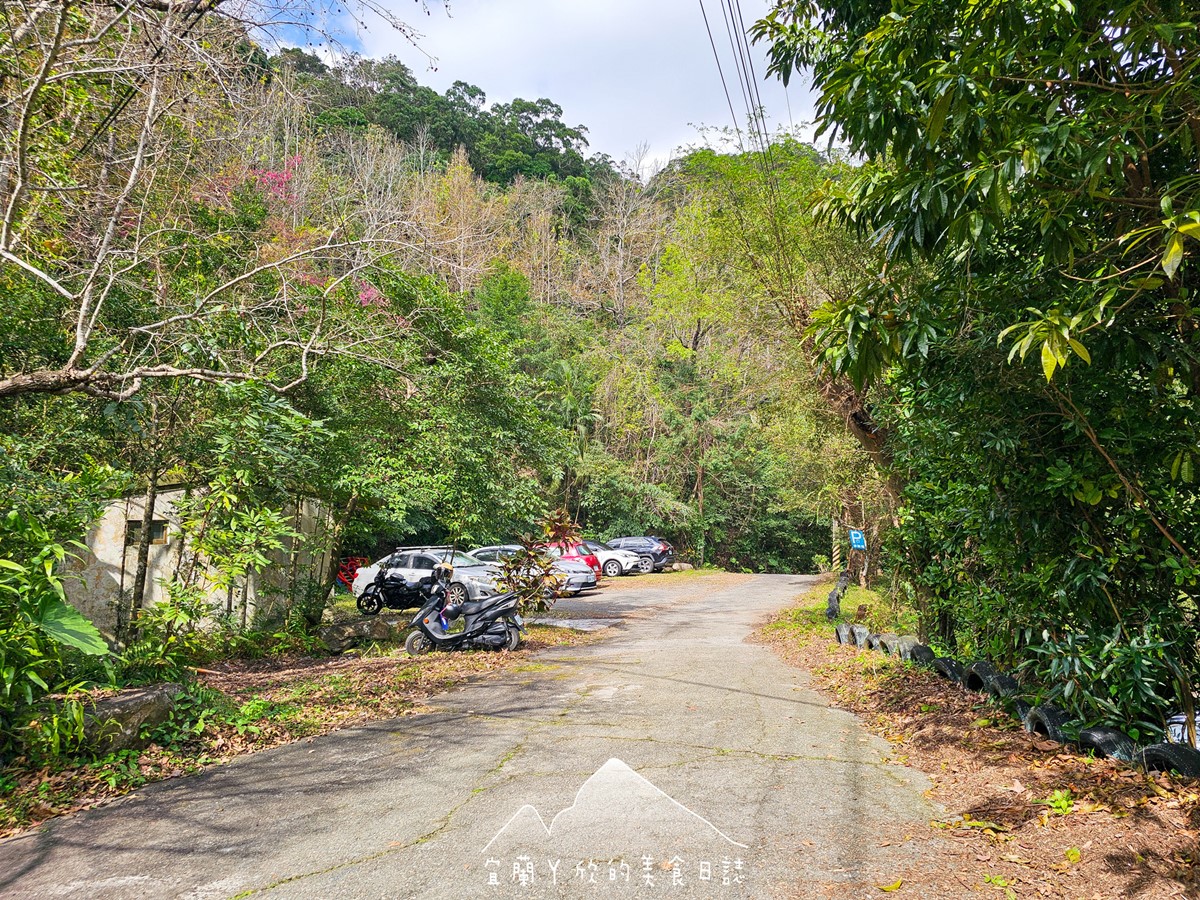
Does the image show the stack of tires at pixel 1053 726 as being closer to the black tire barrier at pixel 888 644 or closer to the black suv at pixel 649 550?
the black tire barrier at pixel 888 644

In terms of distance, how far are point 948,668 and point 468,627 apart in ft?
20.1

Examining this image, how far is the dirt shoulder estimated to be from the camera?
326 centimetres

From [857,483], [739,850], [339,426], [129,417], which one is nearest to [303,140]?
[339,426]

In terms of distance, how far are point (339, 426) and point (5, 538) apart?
6.47 m

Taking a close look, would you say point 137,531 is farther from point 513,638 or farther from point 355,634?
point 513,638

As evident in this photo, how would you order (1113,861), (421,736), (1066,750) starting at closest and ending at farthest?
1. (1113,861)
2. (1066,750)
3. (421,736)

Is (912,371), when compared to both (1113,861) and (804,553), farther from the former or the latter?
(804,553)

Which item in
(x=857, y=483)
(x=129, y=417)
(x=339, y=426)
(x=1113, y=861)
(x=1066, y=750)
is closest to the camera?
(x=1113, y=861)

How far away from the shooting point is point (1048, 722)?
4883 mm

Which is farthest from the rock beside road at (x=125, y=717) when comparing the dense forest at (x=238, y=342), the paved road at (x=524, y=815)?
the paved road at (x=524, y=815)

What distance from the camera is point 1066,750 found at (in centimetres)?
461

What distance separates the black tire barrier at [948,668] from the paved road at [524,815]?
1101 millimetres

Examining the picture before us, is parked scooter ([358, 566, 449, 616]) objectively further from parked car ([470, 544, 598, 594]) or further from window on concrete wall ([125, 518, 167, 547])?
window on concrete wall ([125, 518, 167, 547])

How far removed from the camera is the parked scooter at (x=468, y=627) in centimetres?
1033
